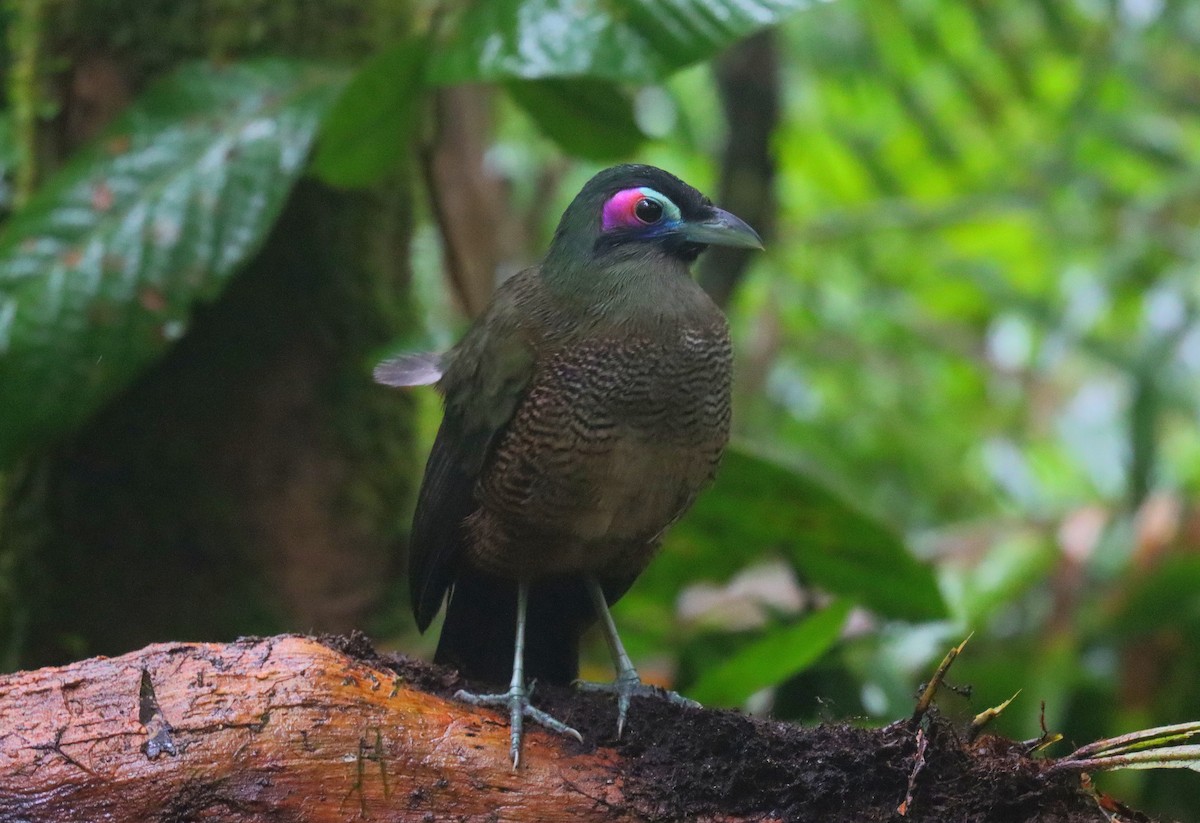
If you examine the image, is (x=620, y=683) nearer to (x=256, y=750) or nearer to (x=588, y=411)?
(x=588, y=411)

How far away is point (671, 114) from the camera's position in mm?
5438

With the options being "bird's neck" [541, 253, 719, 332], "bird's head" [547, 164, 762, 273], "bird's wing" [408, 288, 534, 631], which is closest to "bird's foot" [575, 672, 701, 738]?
"bird's wing" [408, 288, 534, 631]

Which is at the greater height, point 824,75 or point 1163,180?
point 824,75

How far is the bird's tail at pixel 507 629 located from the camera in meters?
2.60

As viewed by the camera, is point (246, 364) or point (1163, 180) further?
point (1163, 180)

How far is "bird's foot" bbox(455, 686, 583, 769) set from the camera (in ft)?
6.20

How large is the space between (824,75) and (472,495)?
A: 3.85 m

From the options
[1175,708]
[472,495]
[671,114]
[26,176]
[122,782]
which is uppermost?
[671,114]

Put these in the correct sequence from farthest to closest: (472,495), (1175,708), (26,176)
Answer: (1175,708)
(26,176)
(472,495)

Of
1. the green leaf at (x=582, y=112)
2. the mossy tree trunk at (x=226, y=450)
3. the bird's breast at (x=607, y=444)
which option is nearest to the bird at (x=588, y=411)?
the bird's breast at (x=607, y=444)

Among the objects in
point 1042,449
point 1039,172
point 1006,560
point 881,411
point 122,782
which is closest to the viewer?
point 122,782

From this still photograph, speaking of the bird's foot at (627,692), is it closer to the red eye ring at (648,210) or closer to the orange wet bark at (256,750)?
the orange wet bark at (256,750)

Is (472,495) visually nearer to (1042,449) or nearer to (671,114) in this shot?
(671,114)

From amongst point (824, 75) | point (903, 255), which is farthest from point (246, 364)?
point (903, 255)
